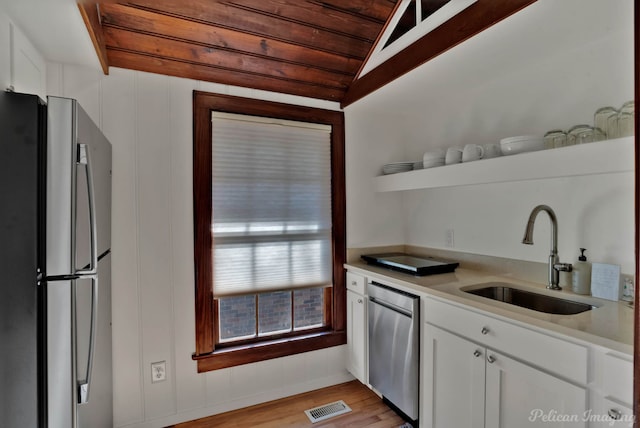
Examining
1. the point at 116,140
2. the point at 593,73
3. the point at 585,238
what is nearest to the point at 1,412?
the point at 116,140

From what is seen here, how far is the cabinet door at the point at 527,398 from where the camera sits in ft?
3.74

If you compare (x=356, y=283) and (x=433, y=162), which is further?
(x=356, y=283)

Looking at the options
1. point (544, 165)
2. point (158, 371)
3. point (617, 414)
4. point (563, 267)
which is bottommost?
point (158, 371)

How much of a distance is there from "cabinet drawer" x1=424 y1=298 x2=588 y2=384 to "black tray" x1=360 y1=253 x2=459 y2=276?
1.10ft

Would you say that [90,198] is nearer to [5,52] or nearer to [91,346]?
[91,346]

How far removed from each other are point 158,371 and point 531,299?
227cm

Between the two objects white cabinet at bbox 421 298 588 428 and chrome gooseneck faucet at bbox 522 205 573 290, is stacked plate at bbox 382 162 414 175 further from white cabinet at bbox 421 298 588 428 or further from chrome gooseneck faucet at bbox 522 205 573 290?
white cabinet at bbox 421 298 588 428

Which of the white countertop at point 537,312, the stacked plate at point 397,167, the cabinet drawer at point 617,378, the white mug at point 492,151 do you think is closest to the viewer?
the cabinet drawer at point 617,378

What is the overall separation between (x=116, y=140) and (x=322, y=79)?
1430mm

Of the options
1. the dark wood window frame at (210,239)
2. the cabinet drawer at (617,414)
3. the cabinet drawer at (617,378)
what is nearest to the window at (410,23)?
the dark wood window frame at (210,239)

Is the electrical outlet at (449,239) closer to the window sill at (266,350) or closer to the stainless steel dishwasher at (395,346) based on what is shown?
the stainless steel dishwasher at (395,346)

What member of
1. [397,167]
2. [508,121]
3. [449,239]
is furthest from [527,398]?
[397,167]

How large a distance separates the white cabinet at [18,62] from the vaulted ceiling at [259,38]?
0.93 feet

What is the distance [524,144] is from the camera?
63.0 inches
